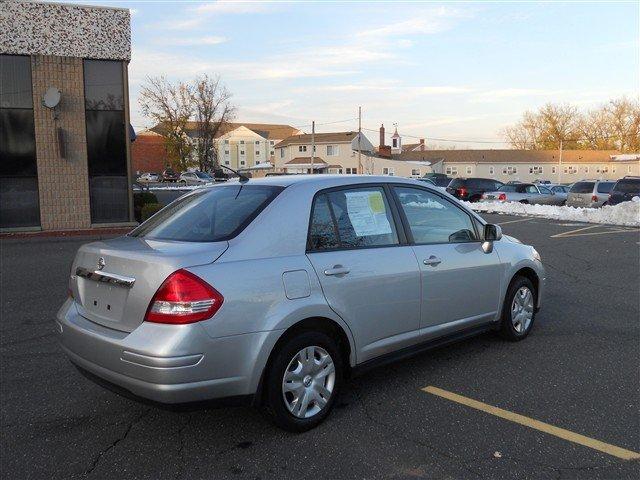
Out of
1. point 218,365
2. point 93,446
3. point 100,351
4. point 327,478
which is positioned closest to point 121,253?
point 100,351

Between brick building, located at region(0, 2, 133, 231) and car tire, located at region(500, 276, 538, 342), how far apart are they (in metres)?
12.9

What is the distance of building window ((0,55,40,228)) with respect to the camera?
1455 cm

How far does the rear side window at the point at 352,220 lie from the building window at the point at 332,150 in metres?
63.8

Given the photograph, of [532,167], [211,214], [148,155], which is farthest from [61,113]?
[148,155]

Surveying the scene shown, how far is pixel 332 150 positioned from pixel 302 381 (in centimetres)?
6501

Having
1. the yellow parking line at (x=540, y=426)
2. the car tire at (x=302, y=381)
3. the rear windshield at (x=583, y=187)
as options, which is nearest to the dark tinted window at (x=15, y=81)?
the car tire at (x=302, y=381)

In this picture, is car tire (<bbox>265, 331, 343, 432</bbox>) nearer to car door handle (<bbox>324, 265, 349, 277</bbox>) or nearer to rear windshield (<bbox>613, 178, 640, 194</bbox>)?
car door handle (<bbox>324, 265, 349, 277</bbox>)

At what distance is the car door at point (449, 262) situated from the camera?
4395 mm

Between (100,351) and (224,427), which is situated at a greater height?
(100,351)

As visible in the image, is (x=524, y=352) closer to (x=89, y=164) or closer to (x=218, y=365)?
(x=218, y=365)

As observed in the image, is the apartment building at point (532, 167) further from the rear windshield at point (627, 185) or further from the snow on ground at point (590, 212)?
the snow on ground at point (590, 212)

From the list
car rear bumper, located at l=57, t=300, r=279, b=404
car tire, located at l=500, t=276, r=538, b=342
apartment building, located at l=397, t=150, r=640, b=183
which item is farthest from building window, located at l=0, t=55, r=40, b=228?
apartment building, located at l=397, t=150, r=640, b=183

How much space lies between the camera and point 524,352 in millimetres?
5199

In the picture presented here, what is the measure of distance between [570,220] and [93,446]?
1732 cm
